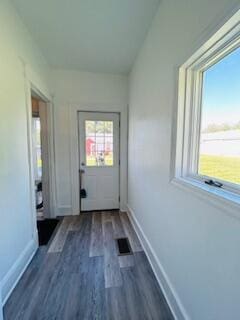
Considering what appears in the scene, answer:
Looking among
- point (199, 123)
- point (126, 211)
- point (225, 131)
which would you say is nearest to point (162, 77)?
point (199, 123)

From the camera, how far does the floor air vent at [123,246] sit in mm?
2078

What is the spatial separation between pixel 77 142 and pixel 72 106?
64 cm

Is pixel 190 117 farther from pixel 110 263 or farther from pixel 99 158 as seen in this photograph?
pixel 99 158

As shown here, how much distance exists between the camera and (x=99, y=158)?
10.7 feet

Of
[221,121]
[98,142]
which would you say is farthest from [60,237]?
[221,121]

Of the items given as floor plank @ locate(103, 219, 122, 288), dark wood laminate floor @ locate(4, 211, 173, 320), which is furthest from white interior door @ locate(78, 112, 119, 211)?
dark wood laminate floor @ locate(4, 211, 173, 320)

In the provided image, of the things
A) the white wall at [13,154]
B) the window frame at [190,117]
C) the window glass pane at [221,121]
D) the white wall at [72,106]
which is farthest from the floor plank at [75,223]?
the window glass pane at [221,121]

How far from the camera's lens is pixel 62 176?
312cm

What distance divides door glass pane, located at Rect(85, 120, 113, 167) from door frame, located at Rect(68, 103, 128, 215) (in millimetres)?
193

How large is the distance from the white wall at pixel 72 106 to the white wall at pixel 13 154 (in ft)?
3.15

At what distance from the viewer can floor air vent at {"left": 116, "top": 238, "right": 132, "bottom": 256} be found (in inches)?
81.8

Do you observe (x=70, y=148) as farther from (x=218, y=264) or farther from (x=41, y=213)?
(x=218, y=264)

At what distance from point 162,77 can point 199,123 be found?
632mm

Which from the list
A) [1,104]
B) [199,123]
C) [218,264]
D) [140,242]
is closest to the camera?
[218,264]
